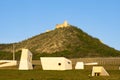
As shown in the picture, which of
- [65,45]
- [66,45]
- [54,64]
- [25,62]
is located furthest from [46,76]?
[66,45]

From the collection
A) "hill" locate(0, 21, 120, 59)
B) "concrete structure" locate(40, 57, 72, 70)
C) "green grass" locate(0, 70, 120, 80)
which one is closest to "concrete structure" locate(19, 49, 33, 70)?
"concrete structure" locate(40, 57, 72, 70)

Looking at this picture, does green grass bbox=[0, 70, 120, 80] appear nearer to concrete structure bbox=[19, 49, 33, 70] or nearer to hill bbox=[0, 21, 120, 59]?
concrete structure bbox=[19, 49, 33, 70]

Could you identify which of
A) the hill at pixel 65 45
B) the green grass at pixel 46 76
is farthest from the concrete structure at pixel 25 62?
the hill at pixel 65 45

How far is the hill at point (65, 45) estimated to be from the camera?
155 m

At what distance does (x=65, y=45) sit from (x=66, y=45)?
0.42 metres

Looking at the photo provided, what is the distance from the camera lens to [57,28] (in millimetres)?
187750

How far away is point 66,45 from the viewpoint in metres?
168

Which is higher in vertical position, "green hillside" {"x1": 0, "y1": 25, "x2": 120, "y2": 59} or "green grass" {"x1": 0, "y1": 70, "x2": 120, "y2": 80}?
"green hillside" {"x1": 0, "y1": 25, "x2": 120, "y2": 59}

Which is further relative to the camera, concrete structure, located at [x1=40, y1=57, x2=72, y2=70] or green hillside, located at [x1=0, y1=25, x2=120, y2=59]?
green hillside, located at [x1=0, y1=25, x2=120, y2=59]

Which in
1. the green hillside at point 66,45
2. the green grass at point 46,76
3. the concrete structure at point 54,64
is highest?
the green hillside at point 66,45

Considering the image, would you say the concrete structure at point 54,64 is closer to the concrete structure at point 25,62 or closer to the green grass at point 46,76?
the concrete structure at point 25,62

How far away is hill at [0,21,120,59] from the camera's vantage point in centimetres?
15538

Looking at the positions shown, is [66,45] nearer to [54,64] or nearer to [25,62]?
[54,64]

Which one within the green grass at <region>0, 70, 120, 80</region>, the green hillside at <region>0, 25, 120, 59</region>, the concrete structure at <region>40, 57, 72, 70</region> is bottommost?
the green grass at <region>0, 70, 120, 80</region>
